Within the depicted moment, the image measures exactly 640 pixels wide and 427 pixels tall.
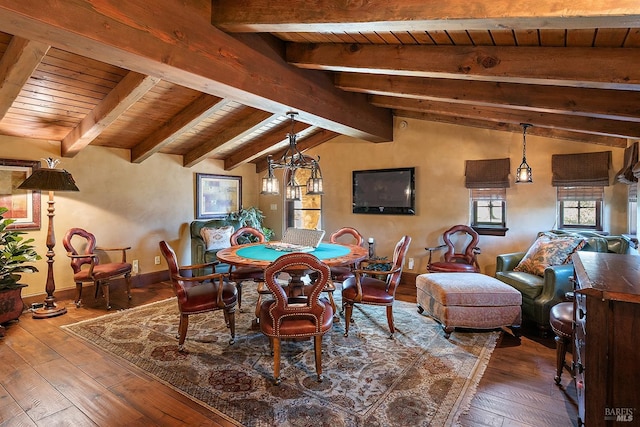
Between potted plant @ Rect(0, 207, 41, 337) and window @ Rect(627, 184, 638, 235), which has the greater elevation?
window @ Rect(627, 184, 638, 235)

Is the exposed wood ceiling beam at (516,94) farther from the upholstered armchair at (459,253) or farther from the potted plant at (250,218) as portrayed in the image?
the potted plant at (250,218)

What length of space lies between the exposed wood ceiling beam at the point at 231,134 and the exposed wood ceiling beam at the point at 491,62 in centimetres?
158

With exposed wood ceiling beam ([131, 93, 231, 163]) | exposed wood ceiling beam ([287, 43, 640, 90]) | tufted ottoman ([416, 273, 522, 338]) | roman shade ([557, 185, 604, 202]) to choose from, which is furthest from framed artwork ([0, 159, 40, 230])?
roman shade ([557, 185, 604, 202])

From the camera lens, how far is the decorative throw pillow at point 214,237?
551 cm

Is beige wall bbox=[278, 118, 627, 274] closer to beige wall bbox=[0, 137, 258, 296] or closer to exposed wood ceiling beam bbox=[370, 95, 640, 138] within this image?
exposed wood ceiling beam bbox=[370, 95, 640, 138]

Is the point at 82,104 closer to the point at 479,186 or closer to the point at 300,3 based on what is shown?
the point at 300,3

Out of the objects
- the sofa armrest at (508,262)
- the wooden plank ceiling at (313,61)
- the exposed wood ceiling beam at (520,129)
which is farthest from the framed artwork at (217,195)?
the sofa armrest at (508,262)

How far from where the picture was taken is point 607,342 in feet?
4.86

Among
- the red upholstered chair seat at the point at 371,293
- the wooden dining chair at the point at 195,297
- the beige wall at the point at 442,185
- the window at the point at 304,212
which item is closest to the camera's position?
the wooden dining chair at the point at 195,297

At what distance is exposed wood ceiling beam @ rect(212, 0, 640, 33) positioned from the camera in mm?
1601

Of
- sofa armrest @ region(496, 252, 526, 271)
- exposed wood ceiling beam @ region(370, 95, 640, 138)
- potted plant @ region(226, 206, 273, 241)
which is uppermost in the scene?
Answer: exposed wood ceiling beam @ region(370, 95, 640, 138)

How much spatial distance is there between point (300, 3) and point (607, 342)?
2.47m

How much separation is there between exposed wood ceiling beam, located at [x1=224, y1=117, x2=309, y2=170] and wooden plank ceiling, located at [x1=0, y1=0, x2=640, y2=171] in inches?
45.6

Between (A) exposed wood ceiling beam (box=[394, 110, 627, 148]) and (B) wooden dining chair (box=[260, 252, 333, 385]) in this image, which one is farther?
(A) exposed wood ceiling beam (box=[394, 110, 627, 148])
